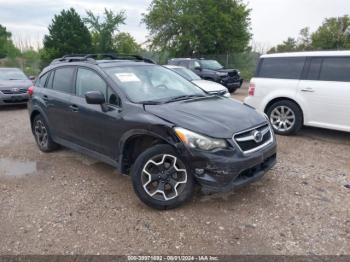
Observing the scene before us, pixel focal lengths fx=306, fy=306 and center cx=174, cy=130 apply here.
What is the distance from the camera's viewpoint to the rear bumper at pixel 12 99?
9.88m

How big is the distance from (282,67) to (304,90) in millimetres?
745

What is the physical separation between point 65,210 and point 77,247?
2.52ft

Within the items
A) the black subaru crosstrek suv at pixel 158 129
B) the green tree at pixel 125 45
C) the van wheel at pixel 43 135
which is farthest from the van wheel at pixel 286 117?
the green tree at pixel 125 45

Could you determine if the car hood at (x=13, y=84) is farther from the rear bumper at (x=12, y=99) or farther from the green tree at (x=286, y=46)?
the green tree at (x=286, y=46)

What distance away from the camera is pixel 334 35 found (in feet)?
89.5

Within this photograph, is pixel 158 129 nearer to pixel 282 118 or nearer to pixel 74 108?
pixel 74 108

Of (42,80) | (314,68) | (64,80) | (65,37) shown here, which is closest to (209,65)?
(314,68)

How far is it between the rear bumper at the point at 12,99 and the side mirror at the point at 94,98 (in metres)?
7.51

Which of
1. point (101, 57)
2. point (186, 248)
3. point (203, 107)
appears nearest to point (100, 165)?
point (101, 57)

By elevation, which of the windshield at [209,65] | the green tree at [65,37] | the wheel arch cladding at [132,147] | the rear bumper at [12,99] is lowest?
the rear bumper at [12,99]

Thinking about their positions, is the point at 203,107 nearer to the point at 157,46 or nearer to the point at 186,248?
the point at 186,248

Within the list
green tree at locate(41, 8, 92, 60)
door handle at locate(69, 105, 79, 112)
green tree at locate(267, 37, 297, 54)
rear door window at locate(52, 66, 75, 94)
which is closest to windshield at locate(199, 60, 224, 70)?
rear door window at locate(52, 66, 75, 94)

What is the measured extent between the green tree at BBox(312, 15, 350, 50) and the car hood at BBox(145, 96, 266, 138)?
27.1 metres

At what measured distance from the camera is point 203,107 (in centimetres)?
377
